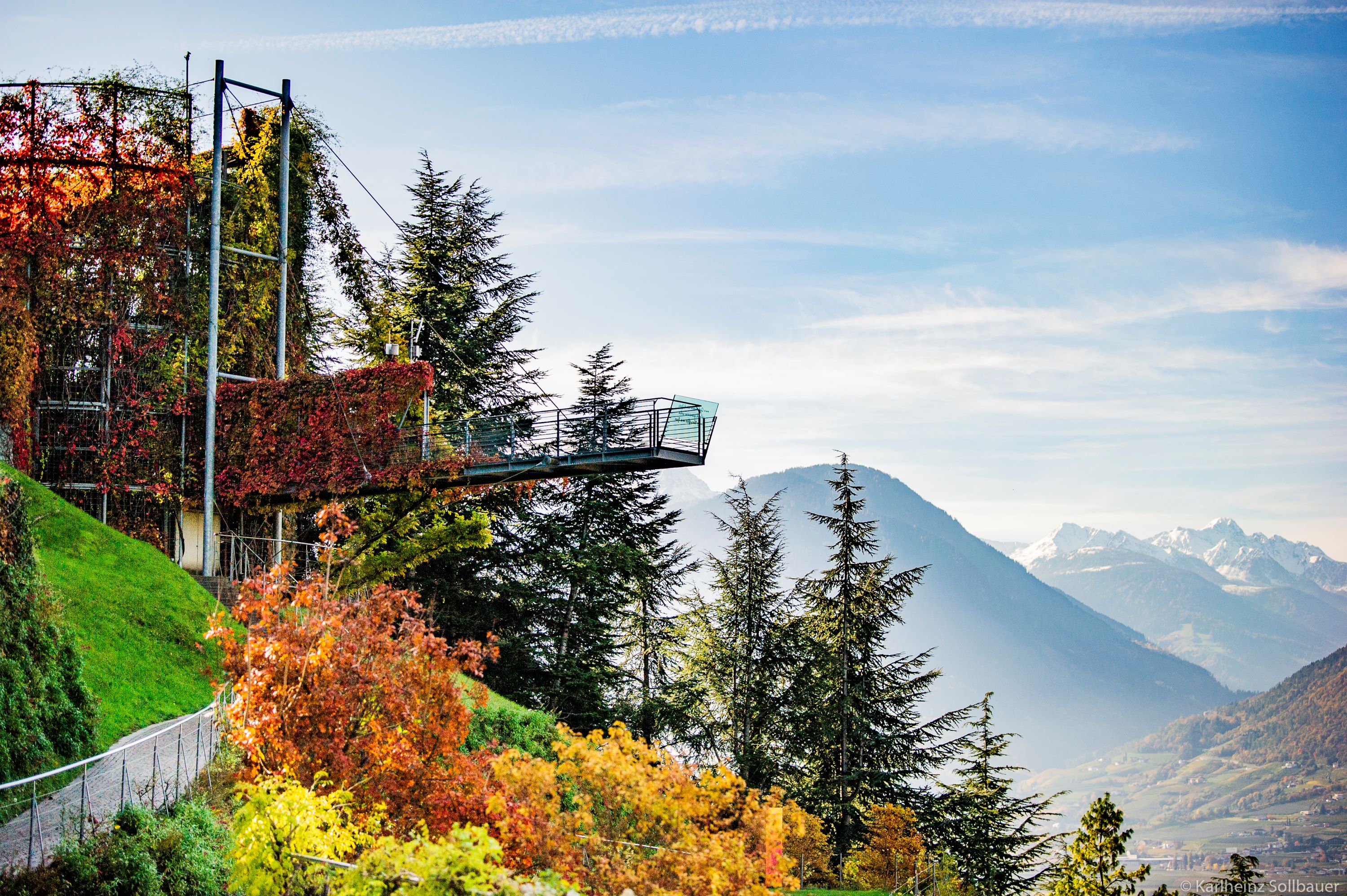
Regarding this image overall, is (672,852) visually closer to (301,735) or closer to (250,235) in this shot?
(301,735)

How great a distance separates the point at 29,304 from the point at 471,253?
14.5 meters

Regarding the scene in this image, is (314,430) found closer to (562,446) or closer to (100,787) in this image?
(562,446)

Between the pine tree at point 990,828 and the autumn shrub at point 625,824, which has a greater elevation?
the autumn shrub at point 625,824

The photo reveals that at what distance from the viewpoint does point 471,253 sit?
3519 cm

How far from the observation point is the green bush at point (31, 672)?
11820 mm

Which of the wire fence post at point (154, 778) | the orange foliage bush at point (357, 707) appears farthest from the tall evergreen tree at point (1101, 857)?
the wire fence post at point (154, 778)

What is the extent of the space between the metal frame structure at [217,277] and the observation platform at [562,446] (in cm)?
360

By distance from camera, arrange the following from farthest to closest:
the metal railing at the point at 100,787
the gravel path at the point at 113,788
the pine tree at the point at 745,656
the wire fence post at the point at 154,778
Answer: the pine tree at the point at 745,656, the wire fence post at the point at 154,778, the gravel path at the point at 113,788, the metal railing at the point at 100,787

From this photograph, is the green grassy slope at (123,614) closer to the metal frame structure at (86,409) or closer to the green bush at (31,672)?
the green bush at (31,672)

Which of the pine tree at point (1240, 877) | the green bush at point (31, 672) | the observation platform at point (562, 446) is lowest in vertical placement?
the pine tree at point (1240, 877)

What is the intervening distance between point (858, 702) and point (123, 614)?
22062 mm

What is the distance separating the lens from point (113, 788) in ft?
40.6

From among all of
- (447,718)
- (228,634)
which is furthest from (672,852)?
(228,634)

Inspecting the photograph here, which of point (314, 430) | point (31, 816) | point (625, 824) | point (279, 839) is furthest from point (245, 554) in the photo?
point (279, 839)
